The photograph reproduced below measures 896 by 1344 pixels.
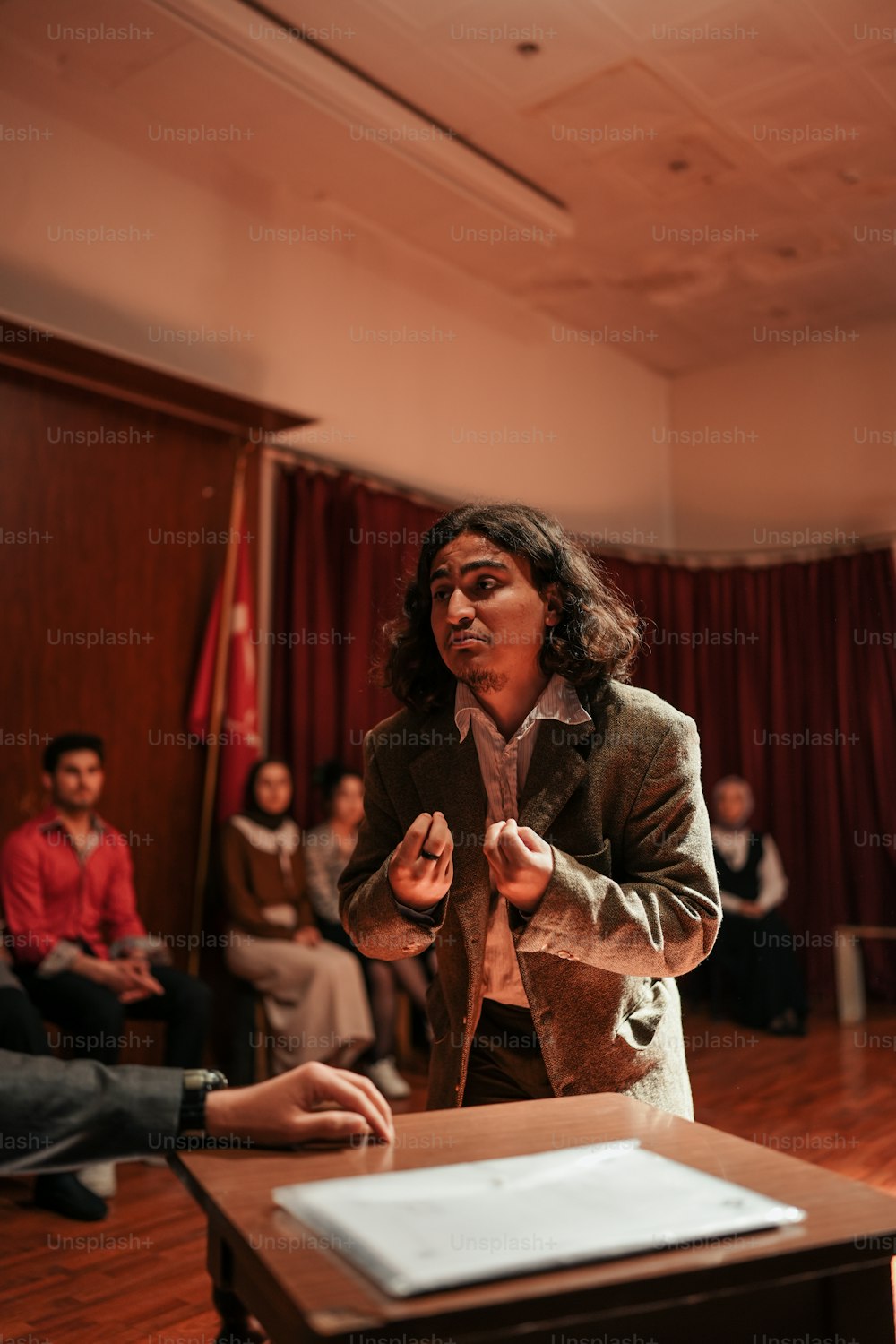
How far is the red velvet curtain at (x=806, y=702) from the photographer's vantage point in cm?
694

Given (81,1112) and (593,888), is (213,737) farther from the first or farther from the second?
(81,1112)

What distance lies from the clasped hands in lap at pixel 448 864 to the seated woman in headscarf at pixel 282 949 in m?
3.32

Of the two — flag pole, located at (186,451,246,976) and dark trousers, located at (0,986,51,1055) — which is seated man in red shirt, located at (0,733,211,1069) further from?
flag pole, located at (186,451,246,976)

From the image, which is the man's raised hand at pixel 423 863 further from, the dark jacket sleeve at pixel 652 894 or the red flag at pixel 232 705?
the red flag at pixel 232 705

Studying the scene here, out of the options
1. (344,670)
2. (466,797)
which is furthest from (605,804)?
(344,670)

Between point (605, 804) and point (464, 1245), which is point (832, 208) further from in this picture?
point (464, 1245)

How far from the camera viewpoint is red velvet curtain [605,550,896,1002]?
22.8 ft

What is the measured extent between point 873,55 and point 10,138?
3.55 metres

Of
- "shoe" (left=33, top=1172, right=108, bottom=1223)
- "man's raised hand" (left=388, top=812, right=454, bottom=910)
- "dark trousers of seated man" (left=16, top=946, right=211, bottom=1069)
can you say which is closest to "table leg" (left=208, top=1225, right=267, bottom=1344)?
"man's raised hand" (left=388, top=812, right=454, bottom=910)

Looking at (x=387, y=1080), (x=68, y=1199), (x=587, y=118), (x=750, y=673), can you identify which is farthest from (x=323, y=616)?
(x=750, y=673)

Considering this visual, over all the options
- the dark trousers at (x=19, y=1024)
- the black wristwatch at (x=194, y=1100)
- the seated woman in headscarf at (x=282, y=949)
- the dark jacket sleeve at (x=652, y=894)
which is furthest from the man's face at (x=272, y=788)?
the black wristwatch at (x=194, y=1100)

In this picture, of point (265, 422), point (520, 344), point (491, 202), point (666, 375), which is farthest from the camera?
point (666, 375)

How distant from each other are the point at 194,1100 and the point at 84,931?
320cm

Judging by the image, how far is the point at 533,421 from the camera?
7305 millimetres
